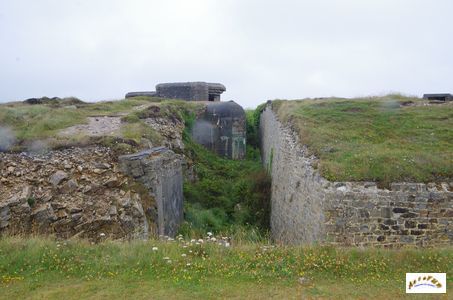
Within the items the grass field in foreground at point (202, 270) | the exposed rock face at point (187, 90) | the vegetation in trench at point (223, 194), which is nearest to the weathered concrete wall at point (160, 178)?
the vegetation in trench at point (223, 194)

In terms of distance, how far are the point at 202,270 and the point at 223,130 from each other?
10268 mm

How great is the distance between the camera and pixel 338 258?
6340mm

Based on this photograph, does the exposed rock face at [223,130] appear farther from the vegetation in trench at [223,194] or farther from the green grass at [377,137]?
the green grass at [377,137]

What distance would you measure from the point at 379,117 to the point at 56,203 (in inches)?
332

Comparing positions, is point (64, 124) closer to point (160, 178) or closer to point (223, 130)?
point (160, 178)

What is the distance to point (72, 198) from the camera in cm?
819

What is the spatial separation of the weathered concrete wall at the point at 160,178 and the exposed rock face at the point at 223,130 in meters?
5.17

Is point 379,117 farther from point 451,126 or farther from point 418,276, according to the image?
point 418,276

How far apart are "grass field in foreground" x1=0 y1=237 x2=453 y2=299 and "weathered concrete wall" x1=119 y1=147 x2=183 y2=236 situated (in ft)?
7.75

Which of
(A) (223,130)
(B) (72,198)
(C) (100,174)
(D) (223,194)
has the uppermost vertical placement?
(A) (223,130)

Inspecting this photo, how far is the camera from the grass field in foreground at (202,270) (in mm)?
5441

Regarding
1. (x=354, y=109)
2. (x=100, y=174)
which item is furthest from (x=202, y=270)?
(x=354, y=109)

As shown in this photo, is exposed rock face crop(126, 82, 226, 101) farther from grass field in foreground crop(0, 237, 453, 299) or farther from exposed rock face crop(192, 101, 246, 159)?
grass field in foreground crop(0, 237, 453, 299)

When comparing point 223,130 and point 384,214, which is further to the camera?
point 223,130
